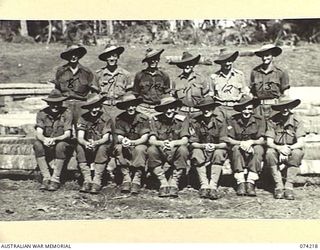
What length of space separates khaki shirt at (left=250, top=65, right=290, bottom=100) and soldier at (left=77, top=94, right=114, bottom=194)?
0.52 meters

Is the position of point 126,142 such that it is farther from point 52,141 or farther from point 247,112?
point 247,112

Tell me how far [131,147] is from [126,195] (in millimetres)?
163

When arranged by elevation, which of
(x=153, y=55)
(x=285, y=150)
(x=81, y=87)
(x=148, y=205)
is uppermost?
(x=153, y=55)

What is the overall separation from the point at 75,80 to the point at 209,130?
1.60 ft

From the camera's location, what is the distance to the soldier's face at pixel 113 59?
7.35 ft

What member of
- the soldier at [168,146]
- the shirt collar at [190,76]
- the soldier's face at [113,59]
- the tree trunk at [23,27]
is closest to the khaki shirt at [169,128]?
the soldier at [168,146]

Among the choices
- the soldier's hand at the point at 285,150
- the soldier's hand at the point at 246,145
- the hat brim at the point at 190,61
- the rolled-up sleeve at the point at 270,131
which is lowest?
the soldier's hand at the point at 285,150

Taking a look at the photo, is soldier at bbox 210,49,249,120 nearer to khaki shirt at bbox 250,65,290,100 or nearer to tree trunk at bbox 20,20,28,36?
khaki shirt at bbox 250,65,290,100

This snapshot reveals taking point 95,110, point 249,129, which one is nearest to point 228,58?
point 249,129

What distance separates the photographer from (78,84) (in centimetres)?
223

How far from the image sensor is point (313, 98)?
2209 millimetres

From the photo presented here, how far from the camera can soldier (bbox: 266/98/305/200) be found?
7.16 ft

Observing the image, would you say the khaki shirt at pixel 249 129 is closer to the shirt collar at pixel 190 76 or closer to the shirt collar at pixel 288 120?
the shirt collar at pixel 288 120
